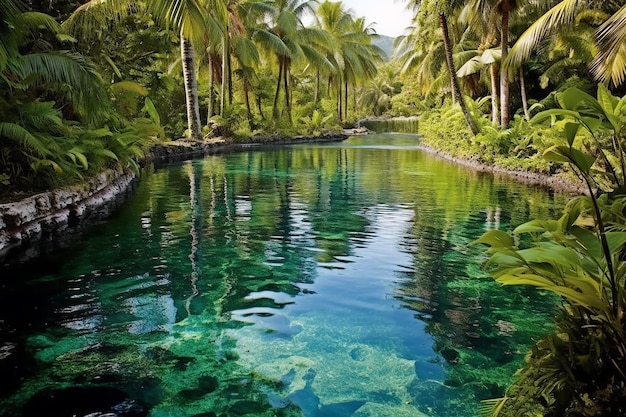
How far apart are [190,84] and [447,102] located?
17288mm

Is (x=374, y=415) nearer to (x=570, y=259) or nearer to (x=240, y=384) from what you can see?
(x=240, y=384)

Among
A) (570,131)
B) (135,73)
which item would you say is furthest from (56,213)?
(135,73)

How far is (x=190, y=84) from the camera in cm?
2169

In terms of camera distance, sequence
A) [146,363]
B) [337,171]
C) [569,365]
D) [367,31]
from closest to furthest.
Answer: [569,365]
[146,363]
[337,171]
[367,31]

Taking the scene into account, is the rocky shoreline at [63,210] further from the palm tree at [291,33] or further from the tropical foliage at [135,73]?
the palm tree at [291,33]

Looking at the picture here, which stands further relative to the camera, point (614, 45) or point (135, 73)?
point (135, 73)

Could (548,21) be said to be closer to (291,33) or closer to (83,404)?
(83,404)

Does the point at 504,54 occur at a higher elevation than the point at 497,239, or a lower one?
higher

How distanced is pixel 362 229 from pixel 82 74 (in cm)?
505

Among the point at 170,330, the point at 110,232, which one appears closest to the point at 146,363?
the point at 170,330

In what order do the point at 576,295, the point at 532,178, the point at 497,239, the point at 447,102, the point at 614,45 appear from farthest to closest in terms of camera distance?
Result: the point at 447,102 → the point at 532,178 → the point at 614,45 → the point at 497,239 → the point at 576,295

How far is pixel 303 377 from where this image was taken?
3820 millimetres

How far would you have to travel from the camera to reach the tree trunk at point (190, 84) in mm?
20750

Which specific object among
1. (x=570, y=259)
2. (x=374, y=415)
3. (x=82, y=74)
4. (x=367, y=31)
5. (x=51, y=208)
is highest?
(x=367, y=31)
